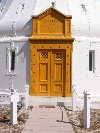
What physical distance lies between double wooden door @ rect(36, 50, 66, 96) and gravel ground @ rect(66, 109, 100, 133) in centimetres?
224

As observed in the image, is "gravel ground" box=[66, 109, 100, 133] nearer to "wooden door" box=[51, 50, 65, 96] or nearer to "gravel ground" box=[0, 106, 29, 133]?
"gravel ground" box=[0, 106, 29, 133]

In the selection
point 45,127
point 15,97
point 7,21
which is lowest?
point 45,127

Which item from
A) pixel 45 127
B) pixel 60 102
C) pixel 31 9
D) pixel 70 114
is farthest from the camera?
A: pixel 31 9

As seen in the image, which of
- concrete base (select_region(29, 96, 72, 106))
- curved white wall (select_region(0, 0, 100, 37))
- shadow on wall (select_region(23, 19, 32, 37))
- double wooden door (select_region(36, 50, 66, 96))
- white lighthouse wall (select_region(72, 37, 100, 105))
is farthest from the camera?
curved white wall (select_region(0, 0, 100, 37))

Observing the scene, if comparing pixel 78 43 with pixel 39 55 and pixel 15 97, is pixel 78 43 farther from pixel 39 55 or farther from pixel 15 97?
pixel 15 97

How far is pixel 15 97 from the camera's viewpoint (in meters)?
12.5

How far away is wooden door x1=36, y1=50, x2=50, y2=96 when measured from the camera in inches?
687

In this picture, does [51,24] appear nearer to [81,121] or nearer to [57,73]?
[57,73]

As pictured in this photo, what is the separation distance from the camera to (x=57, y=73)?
687 inches

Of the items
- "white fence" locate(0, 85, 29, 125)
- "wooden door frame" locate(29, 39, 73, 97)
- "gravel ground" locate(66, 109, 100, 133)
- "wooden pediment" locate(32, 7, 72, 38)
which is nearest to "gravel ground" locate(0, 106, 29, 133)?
"white fence" locate(0, 85, 29, 125)

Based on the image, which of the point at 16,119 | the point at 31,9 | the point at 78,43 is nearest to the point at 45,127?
the point at 16,119

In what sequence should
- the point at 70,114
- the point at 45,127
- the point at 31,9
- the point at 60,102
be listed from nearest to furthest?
the point at 45,127
the point at 70,114
the point at 60,102
the point at 31,9

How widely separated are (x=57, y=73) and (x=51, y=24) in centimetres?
246

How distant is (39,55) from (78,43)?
6.80ft
